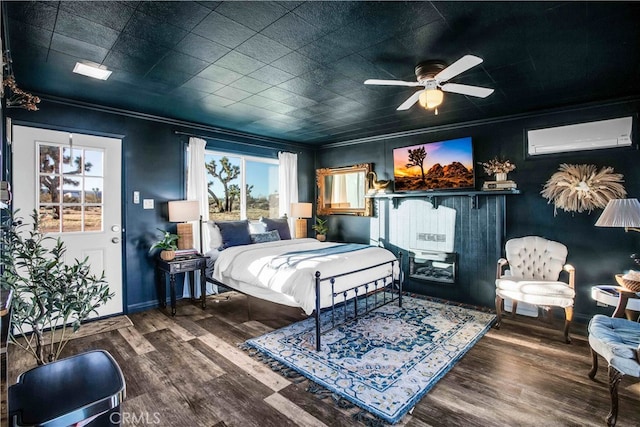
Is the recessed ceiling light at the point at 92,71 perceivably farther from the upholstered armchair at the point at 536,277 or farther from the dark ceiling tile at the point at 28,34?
the upholstered armchair at the point at 536,277

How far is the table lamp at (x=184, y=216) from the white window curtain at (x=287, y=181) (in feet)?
6.39

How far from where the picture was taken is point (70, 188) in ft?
13.0

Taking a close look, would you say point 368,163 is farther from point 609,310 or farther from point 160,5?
point 160,5

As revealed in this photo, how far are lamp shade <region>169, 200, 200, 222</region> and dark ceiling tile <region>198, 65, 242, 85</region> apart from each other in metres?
1.93

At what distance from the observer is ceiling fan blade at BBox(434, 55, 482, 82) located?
222cm

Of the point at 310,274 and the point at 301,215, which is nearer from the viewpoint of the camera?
the point at 310,274

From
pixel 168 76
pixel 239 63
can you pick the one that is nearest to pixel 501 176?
pixel 239 63

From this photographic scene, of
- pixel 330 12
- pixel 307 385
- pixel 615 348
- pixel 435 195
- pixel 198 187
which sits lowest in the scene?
pixel 307 385

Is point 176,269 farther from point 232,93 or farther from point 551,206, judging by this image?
point 551,206

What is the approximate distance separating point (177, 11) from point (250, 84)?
4.20 feet

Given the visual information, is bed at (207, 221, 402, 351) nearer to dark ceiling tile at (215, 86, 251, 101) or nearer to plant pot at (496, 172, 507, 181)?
plant pot at (496, 172, 507, 181)

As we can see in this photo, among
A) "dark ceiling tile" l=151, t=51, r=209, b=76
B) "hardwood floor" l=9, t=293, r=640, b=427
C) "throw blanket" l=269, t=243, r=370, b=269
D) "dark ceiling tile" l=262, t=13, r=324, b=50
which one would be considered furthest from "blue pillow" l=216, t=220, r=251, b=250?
"dark ceiling tile" l=262, t=13, r=324, b=50

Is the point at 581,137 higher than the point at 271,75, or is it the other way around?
the point at 271,75

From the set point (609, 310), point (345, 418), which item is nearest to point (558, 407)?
point (345, 418)
